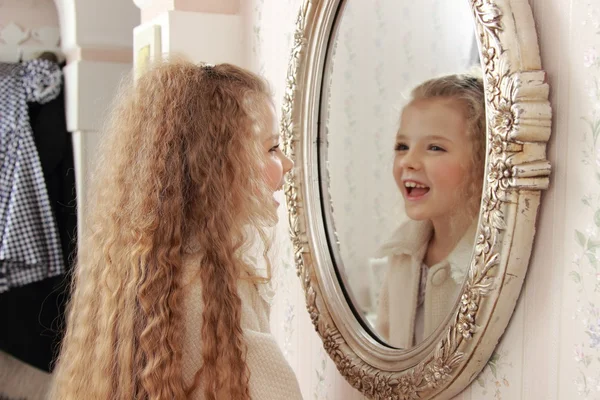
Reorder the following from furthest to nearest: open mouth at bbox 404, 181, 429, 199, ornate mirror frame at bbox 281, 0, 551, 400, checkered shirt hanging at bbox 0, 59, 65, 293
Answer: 1. checkered shirt hanging at bbox 0, 59, 65, 293
2. open mouth at bbox 404, 181, 429, 199
3. ornate mirror frame at bbox 281, 0, 551, 400

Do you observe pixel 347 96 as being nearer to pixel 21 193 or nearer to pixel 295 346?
pixel 295 346

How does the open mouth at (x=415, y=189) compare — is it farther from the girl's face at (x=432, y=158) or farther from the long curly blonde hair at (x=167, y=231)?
the long curly blonde hair at (x=167, y=231)

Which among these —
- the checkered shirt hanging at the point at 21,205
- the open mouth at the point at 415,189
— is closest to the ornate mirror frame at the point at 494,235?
the open mouth at the point at 415,189

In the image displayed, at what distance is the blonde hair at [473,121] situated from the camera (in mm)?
994

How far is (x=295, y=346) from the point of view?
65.2 inches

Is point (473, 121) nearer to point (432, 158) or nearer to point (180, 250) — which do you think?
point (432, 158)

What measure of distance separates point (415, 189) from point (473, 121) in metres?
0.17

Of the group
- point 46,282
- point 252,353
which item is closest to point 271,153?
point 252,353

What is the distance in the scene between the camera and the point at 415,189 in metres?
1.15

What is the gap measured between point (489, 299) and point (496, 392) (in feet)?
0.50

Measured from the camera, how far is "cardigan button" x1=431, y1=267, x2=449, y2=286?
1097 millimetres

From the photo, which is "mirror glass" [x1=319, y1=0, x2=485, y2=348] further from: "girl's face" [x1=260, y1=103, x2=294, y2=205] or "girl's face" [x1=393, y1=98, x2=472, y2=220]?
"girl's face" [x1=260, y1=103, x2=294, y2=205]

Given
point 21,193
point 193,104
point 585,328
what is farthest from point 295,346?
point 21,193

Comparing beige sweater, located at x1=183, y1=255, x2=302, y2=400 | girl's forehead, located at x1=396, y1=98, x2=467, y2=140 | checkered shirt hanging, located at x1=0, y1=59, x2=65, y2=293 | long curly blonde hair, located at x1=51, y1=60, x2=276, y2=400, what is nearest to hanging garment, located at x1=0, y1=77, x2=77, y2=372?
checkered shirt hanging, located at x1=0, y1=59, x2=65, y2=293
